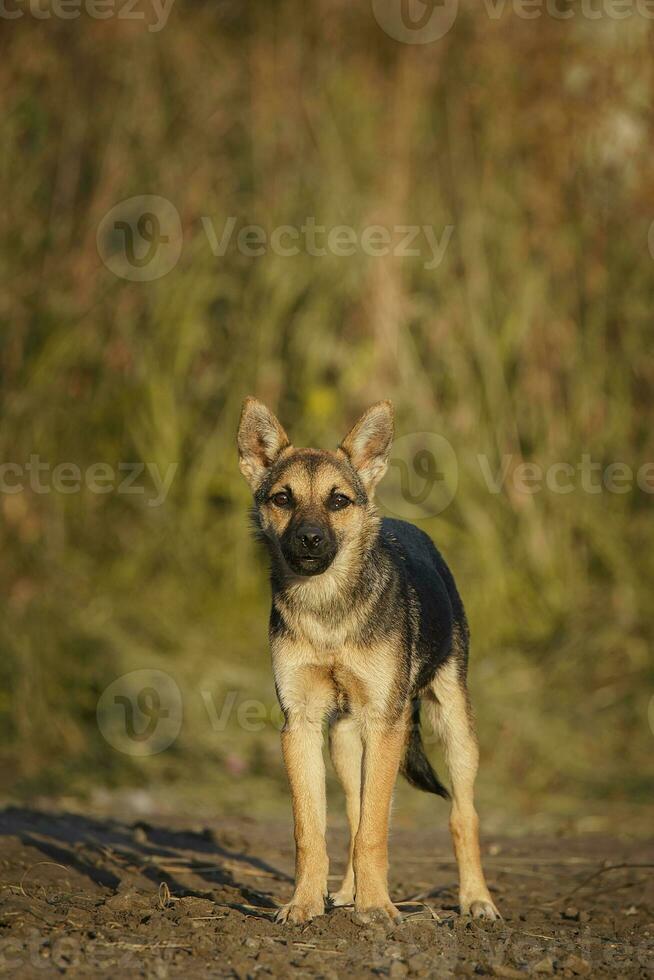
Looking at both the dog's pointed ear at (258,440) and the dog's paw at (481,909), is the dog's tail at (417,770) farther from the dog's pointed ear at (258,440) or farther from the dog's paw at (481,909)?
the dog's pointed ear at (258,440)

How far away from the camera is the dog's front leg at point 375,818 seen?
5285 mm

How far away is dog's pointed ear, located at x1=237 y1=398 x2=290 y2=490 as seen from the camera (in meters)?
6.29

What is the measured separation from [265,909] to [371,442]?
2.09 m

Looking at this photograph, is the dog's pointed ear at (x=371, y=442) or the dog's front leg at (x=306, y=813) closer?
the dog's front leg at (x=306, y=813)

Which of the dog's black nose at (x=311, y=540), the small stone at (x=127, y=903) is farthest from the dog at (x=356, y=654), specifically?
the small stone at (x=127, y=903)

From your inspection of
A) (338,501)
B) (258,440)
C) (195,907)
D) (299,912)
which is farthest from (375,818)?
(258,440)

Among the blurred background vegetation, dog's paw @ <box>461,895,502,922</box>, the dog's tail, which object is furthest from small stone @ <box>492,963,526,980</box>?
the blurred background vegetation

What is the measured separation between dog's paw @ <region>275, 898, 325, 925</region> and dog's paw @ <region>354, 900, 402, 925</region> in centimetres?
15

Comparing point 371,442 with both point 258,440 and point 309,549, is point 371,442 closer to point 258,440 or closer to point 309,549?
point 258,440

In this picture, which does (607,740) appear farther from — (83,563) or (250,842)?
→ (83,563)

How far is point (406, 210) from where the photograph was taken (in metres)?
12.1

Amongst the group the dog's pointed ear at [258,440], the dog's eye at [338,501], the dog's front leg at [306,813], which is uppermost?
the dog's pointed ear at [258,440]

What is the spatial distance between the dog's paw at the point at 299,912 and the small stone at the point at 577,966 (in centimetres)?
99

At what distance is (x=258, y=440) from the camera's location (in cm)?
639
